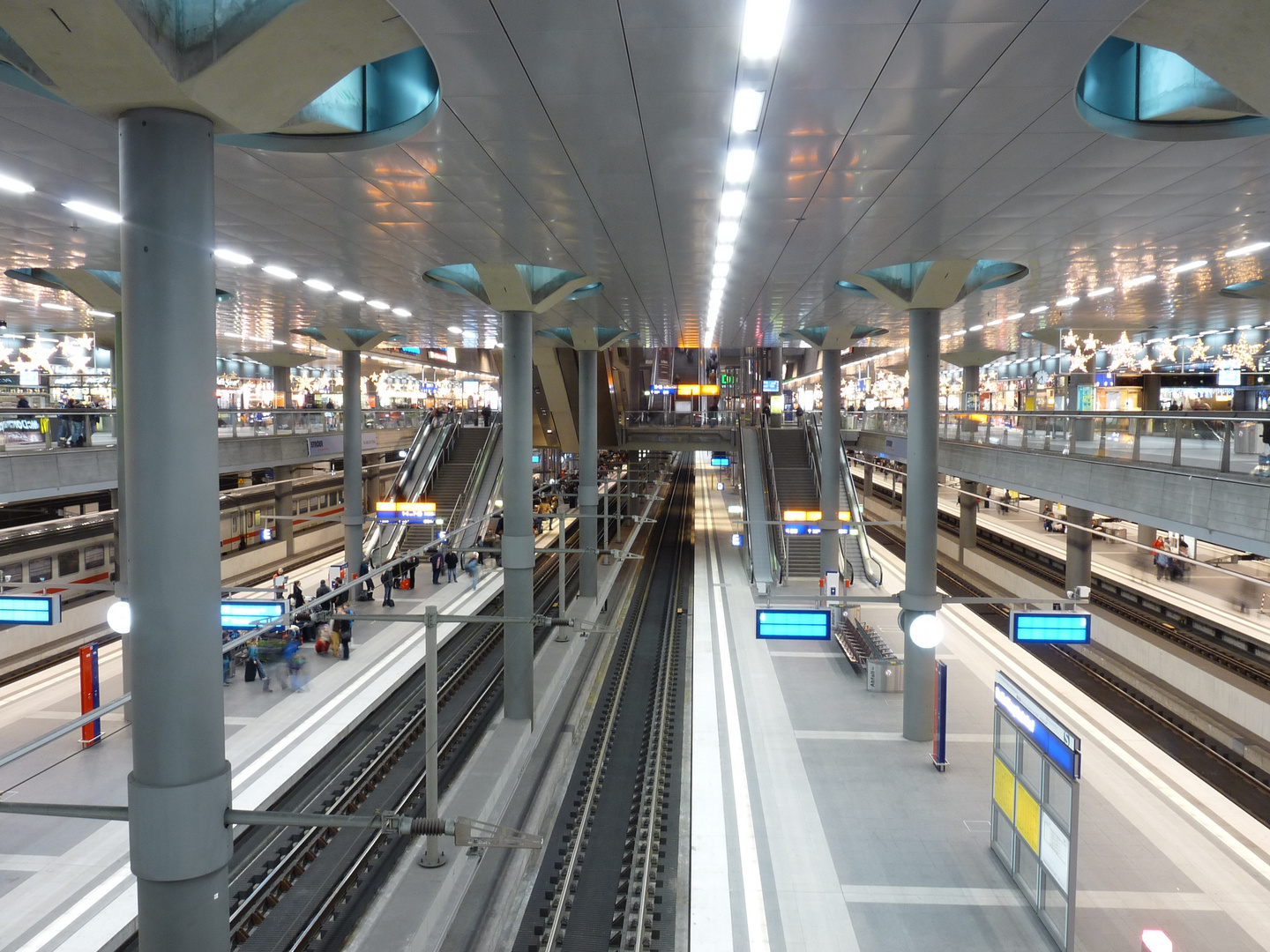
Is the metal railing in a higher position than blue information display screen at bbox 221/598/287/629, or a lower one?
higher

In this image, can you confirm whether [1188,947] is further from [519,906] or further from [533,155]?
[533,155]

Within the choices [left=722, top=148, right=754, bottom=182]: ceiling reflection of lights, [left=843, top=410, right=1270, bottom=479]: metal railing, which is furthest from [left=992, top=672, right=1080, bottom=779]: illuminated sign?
[left=722, top=148, right=754, bottom=182]: ceiling reflection of lights

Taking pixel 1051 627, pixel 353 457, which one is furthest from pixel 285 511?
pixel 1051 627

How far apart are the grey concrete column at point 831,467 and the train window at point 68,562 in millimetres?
21290

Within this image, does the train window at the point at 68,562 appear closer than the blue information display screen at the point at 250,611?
No

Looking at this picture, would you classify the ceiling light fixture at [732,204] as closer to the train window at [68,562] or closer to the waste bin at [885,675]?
the waste bin at [885,675]

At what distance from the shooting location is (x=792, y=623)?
13320 millimetres

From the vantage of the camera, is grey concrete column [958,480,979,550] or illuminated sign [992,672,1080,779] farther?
grey concrete column [958,480,979,550]

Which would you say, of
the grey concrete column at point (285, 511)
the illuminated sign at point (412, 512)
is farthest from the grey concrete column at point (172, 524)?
the grey concrete column at point (285, 511)

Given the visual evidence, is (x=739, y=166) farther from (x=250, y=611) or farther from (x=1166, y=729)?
(x=1166, y=729)

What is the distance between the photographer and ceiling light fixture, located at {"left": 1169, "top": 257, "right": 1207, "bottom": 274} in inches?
471

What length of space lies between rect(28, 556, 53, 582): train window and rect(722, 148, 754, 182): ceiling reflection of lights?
69.2 feet

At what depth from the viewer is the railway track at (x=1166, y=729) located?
47.3ft

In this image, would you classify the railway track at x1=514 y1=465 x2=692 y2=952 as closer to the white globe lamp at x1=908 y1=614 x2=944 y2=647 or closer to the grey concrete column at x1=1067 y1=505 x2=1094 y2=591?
the white globe lamp at x1=908 y1=614 x2=944 y2=647
